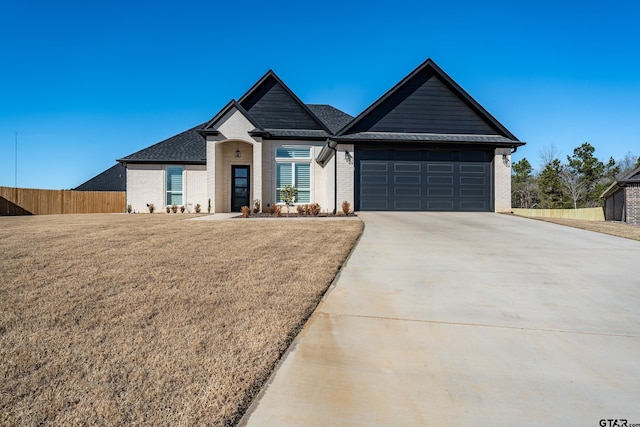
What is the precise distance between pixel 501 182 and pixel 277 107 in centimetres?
1159

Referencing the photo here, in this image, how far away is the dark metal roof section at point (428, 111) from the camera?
15.3 m

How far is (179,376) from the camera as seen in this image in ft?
8.27

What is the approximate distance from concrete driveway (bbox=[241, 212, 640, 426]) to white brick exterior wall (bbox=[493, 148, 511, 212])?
9.41 metres

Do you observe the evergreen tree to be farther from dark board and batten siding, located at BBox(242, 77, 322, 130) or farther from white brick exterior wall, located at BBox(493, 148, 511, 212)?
dark board and batten siding, located at BBox(242, 77, 322, 130)

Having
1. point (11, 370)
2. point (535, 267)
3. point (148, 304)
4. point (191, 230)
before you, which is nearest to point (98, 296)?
point (148, 304)

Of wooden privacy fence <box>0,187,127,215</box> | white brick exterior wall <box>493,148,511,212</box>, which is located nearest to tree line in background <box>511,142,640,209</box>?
white brick exterior wall <box>493,148,511,212</box>

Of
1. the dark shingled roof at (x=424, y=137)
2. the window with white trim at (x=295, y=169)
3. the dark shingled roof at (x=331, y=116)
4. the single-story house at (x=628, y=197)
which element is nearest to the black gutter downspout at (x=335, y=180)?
the dark shingled roof at (x=424, y=137)

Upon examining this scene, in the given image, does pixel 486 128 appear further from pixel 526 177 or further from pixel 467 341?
pixel 526 177

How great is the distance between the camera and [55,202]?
24.6 metres

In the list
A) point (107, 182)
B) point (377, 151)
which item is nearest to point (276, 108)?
point (377, 151)

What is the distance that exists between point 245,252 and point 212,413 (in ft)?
15.5

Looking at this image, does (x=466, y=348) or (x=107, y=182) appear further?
(x=107, y=182)

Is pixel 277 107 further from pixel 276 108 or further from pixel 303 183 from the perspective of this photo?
pixel 303 183

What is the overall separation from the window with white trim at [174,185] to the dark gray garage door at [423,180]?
1095 cm
